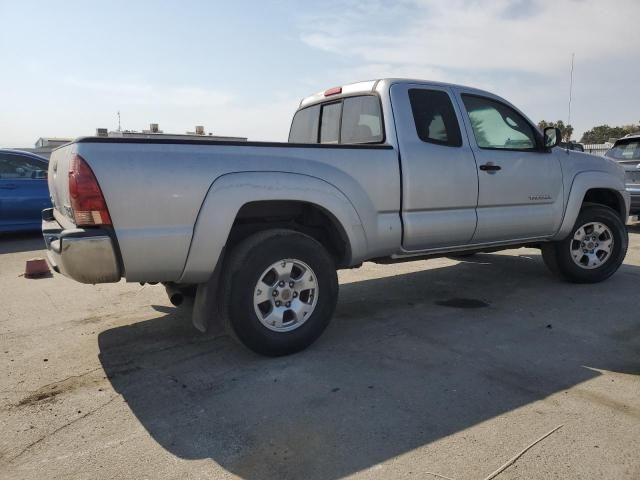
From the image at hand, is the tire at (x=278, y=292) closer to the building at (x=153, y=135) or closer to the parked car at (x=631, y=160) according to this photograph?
the building at (x=153, y=135)

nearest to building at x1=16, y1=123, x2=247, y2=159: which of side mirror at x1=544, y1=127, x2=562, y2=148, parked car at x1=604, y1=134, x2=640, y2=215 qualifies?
side mirror at x1=544, y1=127, x2=562, y2=148

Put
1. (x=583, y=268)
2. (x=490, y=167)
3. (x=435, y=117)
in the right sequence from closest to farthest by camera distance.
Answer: (x=435, y=117)
(x=490, y=167)
(x=583, y=268)

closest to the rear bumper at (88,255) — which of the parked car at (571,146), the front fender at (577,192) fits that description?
the front fender at (577,192)

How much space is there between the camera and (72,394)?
3307mm

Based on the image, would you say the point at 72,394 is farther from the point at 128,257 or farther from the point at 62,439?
the point at 128,257

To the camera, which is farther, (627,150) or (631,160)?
(627,150)

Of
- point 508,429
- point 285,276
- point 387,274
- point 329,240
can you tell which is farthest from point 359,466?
point 387,274

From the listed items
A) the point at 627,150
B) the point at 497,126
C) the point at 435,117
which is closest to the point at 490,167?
the point at 497,126

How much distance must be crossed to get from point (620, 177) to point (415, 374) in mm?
4083

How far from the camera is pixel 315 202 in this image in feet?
A: 12.4

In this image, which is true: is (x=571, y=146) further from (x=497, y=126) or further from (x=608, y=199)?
(x=497, y=126)

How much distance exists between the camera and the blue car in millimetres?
8969

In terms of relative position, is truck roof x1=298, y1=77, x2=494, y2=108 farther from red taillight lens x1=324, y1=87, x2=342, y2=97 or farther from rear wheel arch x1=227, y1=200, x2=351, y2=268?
rear wheel arch x1=227, y1=200, x2=351, y2=268

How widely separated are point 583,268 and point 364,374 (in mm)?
3519
